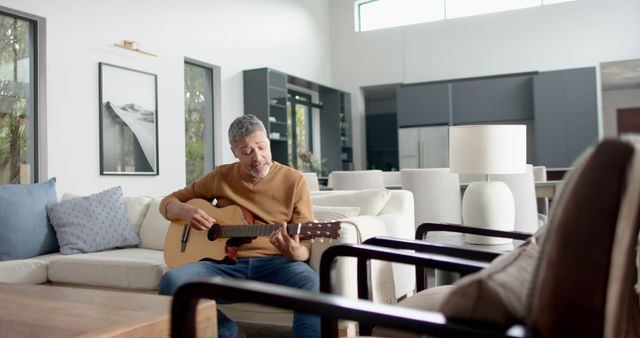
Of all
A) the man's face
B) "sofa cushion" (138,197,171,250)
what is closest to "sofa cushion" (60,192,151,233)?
"sofa cushion" (138,197,171,250)

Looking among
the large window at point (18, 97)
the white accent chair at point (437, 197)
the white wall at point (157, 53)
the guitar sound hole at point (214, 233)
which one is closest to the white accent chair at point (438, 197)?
the white accent chair at point (437, 197)

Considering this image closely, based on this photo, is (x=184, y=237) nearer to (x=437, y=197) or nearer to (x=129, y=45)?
(x=437, y=197)

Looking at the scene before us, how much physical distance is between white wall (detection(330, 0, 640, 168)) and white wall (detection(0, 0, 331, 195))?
1.48 meters

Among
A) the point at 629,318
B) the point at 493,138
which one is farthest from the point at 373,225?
the point at 629,318

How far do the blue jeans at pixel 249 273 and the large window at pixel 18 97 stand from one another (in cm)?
316

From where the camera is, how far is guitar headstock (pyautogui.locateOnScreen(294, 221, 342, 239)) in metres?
2.05

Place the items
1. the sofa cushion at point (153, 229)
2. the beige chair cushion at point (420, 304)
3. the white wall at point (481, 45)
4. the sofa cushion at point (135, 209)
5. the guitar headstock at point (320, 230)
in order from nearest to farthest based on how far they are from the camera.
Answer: the beige chair cushion at point (420, 304) → the guitar headstock at point (320, 230) → the sofa cushion at point (153, 229) → the sofa cushion at point (135, 209) → the white wall at point (481, 45)

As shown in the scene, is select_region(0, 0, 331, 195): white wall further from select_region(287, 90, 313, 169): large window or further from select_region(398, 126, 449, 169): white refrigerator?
select_region(398, 126, 449, 169): white refrigerator

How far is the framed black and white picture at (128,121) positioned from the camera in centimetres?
525

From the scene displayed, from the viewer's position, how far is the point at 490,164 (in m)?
2.47

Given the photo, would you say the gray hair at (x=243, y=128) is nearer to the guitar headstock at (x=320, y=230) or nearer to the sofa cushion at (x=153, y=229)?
A: the guitar headstock at (x=320, y=230)

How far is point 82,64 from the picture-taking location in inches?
198

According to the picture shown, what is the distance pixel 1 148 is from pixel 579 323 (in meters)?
4.78

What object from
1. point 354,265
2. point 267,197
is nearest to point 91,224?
point 267,197
